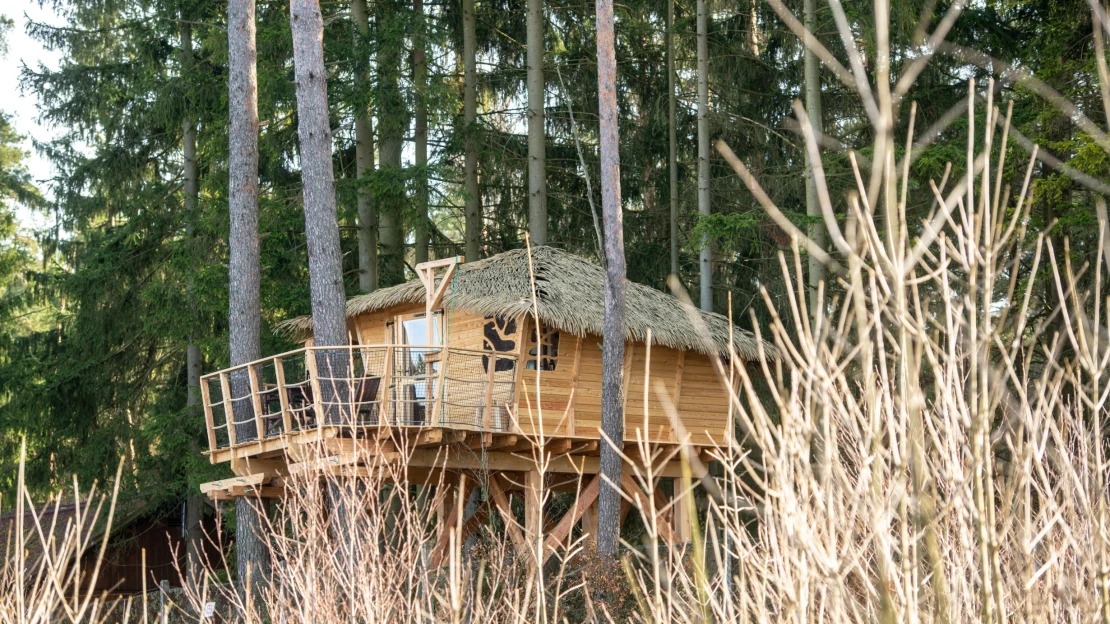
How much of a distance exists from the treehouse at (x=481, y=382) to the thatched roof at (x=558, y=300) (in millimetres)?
26

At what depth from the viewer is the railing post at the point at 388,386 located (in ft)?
38.4

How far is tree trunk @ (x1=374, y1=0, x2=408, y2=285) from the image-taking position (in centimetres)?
1730

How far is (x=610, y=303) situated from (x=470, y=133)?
22.1 ft

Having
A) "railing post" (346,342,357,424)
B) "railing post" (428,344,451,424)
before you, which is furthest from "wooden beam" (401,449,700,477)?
"railing post" (346,342,357,424)

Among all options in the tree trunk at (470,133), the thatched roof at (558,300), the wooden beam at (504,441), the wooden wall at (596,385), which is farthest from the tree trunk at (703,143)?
the wooden beam at (504,441)

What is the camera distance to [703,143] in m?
18.9

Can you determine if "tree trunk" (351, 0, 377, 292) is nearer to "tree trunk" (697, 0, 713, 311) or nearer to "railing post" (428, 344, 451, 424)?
"tree trunk" (697, 0, 713, 311)

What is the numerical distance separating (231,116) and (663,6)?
1039cm

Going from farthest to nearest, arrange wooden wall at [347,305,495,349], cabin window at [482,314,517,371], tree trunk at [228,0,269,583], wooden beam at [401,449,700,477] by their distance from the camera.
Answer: wooden wall at [347,305,495,349]
cabin window at [482,314,517,371]
tree trunk at [228,0,269,583]
wooden beam at [401,449,700,477]

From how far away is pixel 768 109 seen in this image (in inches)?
840

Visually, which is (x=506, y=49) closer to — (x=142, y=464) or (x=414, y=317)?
(x=414, y=317)

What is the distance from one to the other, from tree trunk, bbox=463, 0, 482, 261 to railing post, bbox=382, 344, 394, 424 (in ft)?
24.8

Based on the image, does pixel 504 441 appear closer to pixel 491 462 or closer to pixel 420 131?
pixel 491 462

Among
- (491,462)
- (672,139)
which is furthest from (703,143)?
(491,462)
